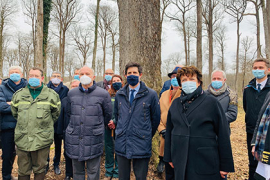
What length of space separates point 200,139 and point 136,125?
932 mm

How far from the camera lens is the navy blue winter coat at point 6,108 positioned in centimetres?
325

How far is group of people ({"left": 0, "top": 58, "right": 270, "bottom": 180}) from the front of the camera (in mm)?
2025

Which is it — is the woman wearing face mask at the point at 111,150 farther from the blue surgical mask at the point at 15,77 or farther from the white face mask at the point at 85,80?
the blue surgical mask at the point at 15,77

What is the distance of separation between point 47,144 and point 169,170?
2044 mm

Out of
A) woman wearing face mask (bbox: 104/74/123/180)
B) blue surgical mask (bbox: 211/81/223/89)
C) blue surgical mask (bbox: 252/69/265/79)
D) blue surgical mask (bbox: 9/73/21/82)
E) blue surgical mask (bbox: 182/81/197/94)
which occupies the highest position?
blue surgical mask (bbox: 252/69/265/79)

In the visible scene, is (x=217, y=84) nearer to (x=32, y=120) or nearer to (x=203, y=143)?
(x=203, y=143)

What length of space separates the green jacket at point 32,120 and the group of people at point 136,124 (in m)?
0.01

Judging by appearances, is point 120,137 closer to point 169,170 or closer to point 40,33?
point 169,170

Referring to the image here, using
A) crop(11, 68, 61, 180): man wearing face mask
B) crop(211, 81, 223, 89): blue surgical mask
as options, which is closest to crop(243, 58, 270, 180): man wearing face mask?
crop(211, 81, 223, 89): blue surgical mask

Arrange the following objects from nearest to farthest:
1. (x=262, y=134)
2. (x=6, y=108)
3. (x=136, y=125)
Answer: (x=262, y=134)
(x=136, y=125)
(x=6, y=108)

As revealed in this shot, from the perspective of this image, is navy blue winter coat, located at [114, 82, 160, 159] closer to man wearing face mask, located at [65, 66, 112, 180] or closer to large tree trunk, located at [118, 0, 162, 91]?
man wearing face mask, located at [65, 66, 112, 180]

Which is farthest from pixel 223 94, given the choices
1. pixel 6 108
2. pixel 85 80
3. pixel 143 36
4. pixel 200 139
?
pixel 6 108

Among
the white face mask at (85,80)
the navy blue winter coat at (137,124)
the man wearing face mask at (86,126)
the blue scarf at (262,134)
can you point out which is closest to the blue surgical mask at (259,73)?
the blue scarf at (262,134)

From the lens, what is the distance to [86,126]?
285 centimetres
